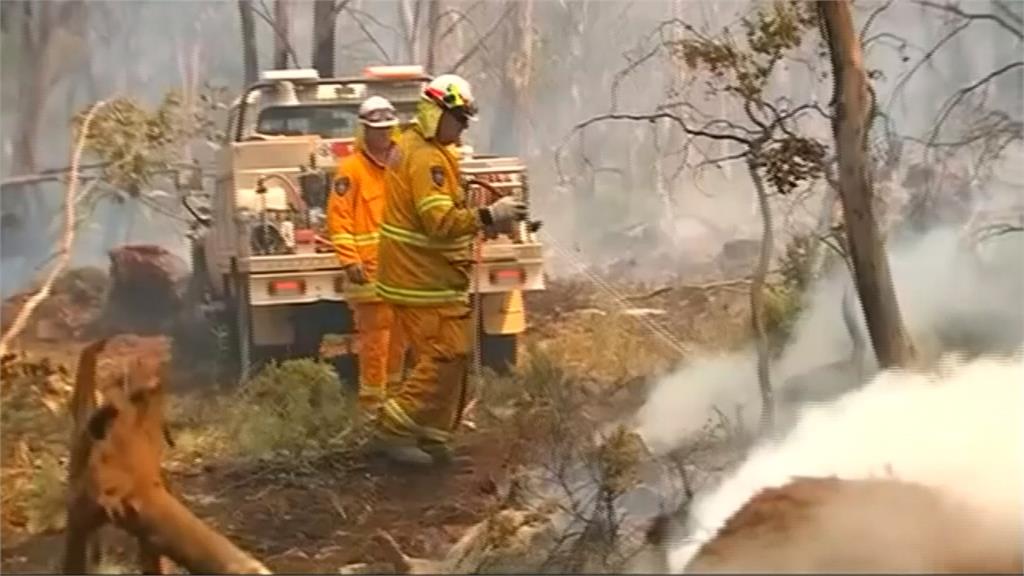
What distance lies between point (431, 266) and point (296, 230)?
26 cm

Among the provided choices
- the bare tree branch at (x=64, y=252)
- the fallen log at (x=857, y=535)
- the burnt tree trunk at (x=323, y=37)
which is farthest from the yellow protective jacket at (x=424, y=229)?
the fallen log at (x=857, y=535)

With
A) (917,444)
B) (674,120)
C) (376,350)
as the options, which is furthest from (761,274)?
(376,350)

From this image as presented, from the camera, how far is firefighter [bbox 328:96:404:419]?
98.3 inches

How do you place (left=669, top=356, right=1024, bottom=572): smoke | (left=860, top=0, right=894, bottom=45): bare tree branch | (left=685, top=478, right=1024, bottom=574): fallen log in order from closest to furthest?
(left=685, top=478, right=1024, bottom=574): fallen log < (left=669, top=356, right=1024, bottom=572): smoke < (left=860, top=0, right=894, bottom=45): bare tree branch

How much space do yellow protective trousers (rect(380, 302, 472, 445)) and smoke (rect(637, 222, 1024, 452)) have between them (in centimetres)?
33

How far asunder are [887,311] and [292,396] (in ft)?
3.40

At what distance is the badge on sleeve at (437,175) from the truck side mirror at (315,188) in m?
0.22

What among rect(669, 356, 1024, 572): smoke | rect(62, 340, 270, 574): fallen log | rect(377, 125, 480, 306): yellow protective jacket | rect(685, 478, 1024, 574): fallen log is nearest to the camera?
rect(685, 478, 1024, 574): fallen log

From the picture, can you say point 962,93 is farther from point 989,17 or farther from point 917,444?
point 917,444

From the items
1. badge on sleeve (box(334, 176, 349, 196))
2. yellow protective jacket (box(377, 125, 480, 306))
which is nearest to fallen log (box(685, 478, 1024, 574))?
yellow protective jacket (box(377, 125, 480, 306))

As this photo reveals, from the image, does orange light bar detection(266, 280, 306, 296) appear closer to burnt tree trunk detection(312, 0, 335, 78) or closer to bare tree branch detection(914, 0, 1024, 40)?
burnt tree trunk detection(312, 0, 335, 78)

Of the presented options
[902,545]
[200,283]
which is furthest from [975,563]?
[200,283]

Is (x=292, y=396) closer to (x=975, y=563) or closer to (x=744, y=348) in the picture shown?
(x=744, y=348)

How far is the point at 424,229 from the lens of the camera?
2.46 m
